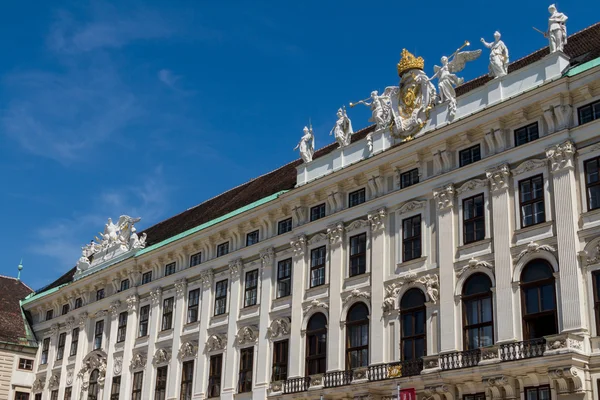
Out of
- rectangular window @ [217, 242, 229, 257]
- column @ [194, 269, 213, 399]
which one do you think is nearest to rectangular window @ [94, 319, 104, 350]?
column @ [194, 269, 213, 399]

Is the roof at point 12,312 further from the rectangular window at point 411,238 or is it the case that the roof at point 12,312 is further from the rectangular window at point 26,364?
the rectangular window at point 411,238

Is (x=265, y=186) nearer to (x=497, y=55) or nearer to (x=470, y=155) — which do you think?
(x=470, y=155)

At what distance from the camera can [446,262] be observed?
32438mm

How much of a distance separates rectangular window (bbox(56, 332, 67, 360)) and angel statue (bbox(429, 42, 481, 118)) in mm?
31311

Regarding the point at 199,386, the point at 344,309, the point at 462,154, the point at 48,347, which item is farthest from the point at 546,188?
the point at 48,347

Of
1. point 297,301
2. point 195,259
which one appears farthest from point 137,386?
point 297,301

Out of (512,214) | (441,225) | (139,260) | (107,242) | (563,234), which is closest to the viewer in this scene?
(563,234)

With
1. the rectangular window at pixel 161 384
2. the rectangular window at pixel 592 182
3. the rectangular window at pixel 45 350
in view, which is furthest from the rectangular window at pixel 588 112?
the rectangular window at pixel 45 350

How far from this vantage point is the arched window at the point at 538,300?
2878 centimetres

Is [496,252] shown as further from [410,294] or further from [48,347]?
[48,347]

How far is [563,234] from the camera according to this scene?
95.2 feet

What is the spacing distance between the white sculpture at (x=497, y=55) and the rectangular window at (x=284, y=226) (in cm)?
1234

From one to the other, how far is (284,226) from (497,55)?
13.3 m

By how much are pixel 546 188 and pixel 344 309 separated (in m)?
10.3
